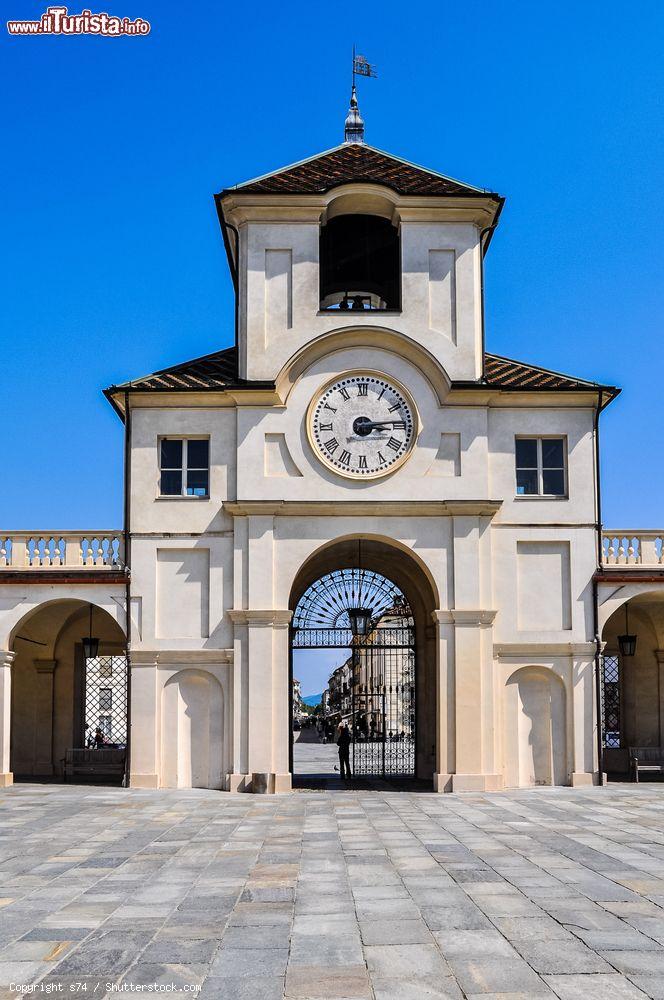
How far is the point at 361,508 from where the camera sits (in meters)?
25.6

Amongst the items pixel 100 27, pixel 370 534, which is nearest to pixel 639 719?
pixel 370 534

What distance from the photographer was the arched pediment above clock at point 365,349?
84.8 ft

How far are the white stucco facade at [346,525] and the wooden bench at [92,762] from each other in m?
4.05

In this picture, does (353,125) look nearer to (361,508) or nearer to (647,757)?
(361,508)

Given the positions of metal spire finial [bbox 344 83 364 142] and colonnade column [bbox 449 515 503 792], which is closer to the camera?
colonnade column [bbox 449 515 503 792]

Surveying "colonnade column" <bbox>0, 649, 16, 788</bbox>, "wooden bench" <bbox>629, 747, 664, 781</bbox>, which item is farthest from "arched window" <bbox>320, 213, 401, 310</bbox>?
"wooden bench" <bbox>629, 747, 664, 781</bbox>

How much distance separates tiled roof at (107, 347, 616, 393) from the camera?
26.1 m

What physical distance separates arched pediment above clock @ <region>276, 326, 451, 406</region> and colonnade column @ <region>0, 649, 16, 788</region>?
9.01 metres

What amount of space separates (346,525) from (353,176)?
345 inches

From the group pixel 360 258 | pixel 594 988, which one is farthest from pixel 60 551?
pixel 594 988

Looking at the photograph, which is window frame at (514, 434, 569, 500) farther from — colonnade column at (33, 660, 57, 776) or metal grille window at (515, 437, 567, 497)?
colonnade column at (33, 660, 57, 776)

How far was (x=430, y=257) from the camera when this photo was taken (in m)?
26.8

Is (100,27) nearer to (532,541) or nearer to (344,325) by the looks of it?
(344,325)

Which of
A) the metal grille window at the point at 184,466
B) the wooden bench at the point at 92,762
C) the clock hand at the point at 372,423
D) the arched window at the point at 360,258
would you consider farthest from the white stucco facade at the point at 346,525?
the wooden bench at the point at 92,762
